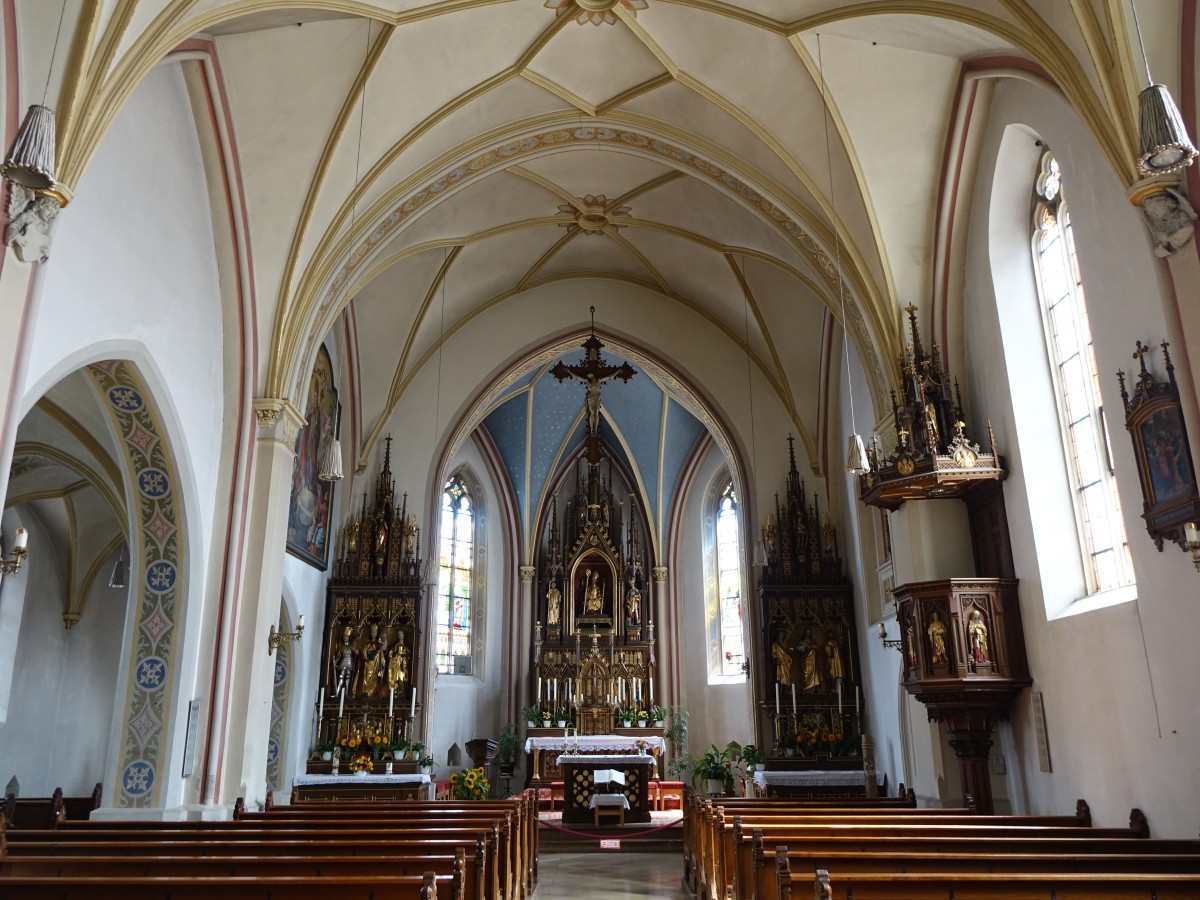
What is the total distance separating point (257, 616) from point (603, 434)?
45.2 feet

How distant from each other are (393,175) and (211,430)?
14.3 feet

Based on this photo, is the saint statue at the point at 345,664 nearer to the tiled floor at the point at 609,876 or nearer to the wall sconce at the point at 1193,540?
the tiled floor at the point at 609,876

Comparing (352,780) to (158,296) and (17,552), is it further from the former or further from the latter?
(17,552)

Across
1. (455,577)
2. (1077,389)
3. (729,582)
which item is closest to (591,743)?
(455,577)

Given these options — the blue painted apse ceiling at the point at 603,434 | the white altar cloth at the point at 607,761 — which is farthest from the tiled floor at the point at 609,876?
the blue painted apse ceiling at the point at 603,434

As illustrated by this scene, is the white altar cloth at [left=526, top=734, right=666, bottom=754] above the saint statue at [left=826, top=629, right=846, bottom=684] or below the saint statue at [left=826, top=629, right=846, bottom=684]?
below

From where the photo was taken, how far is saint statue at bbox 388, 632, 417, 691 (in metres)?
17.1

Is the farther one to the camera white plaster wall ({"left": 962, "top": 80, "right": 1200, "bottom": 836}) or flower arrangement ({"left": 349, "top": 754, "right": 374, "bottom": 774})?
flower arrangement ({"left": 349, "top": 754, "right": 374, "bottom": 774})

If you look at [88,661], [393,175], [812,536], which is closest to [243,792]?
[393,175]

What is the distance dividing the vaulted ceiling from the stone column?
2.29ft

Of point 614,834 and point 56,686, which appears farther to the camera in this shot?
point 56,686

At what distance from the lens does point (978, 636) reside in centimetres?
1064

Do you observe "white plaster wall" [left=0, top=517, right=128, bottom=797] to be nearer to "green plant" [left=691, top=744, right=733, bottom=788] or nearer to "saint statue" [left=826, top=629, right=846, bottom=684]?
"green plant" [left=691, top=744, right=733, bottom=788]

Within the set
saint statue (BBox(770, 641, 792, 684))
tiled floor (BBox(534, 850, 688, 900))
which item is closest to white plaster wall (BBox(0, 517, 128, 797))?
tiled floor (BBox(534, 850, 688, 900))
